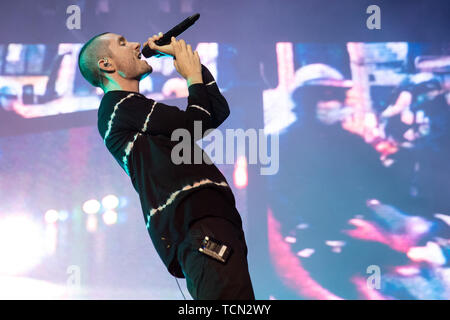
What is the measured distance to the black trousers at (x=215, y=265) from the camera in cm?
101

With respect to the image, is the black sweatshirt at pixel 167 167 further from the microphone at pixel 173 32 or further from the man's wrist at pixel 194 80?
the microphone at pixel 173 32

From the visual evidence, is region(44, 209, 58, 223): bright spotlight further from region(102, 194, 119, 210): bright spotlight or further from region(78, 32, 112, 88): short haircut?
region(78, 32, 112, 88): short haircut

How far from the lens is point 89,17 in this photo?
278 cm

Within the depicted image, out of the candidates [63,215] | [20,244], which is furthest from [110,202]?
[20,244]

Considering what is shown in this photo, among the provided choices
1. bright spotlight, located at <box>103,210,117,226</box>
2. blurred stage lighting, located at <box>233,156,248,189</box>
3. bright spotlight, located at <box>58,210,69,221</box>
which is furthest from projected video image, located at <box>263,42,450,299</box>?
bright spotlight, located at <box>58,210,69,221</box>

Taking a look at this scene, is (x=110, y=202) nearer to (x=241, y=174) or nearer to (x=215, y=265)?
(x=241, y=174)

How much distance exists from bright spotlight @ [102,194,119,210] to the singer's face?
1.42m

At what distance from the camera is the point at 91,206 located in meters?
2.63

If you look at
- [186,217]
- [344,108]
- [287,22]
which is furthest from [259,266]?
[186,217]

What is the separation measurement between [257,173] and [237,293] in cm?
169

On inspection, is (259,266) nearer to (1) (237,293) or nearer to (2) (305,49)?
(2) (305,49)

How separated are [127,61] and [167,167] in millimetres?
366

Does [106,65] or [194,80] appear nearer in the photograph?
[194,80]

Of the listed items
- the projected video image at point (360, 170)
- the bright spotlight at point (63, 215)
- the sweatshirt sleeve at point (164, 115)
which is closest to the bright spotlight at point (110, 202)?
the bright spotlight at point (63, 215)
